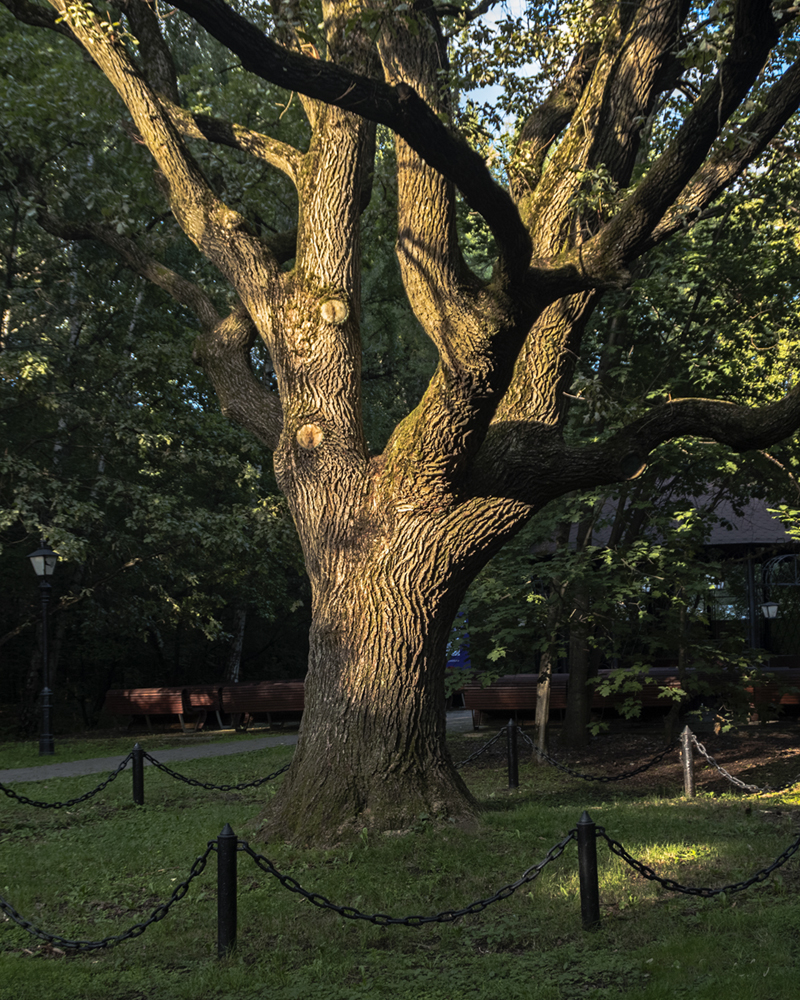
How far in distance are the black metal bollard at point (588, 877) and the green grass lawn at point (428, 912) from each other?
9 centimetres

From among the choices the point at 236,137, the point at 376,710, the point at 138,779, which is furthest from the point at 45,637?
the point at 376,710

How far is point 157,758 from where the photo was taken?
14898mm

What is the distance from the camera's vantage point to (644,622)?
13.3m

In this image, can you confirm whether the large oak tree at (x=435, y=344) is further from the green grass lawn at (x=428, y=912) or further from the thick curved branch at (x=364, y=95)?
the green grass lawn at (x=428, y=912)

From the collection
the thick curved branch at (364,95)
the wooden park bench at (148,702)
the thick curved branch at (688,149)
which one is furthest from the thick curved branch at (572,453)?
the wooden park bench at (148,702)

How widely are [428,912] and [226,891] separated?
1.44 m

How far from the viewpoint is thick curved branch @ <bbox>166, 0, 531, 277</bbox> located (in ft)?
Answer: 15.6

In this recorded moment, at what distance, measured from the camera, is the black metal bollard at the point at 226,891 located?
483 centimetres

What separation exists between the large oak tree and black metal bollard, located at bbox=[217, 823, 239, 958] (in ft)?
6.77

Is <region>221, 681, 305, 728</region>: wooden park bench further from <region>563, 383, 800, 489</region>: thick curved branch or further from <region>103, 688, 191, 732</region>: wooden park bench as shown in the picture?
<region>563, 383, 800, 489</region>: thick curved branch

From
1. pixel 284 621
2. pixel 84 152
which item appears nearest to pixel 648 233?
pixel 84 152

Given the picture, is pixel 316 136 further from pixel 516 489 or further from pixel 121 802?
pixel 121 802

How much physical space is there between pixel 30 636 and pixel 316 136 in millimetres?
17751

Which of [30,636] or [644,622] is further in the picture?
[30,636]
